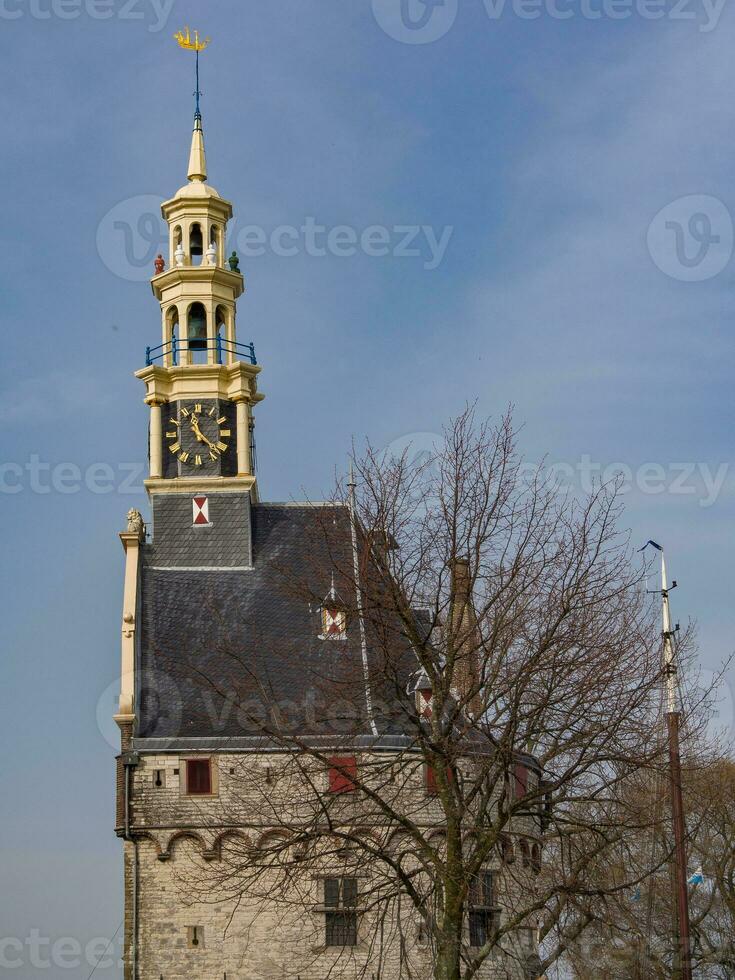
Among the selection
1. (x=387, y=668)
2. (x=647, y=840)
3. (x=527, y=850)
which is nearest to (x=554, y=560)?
(x=387, y=668)

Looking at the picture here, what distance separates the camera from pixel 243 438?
2143 inches

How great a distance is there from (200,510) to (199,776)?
989 cm

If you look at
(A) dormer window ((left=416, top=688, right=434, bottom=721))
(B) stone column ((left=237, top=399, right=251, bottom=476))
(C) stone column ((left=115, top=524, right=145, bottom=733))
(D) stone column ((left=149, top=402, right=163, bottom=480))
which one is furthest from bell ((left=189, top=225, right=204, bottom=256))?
(A) dormer window ((left=416, top=688, right=434, bottom=721))

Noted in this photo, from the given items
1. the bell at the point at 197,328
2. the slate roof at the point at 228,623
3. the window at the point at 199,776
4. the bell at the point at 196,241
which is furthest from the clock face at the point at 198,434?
the window at the point at 199,776

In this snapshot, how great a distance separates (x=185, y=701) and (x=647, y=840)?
1408cm

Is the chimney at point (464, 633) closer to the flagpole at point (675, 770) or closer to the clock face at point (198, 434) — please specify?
the flagpole at point (675, 770)

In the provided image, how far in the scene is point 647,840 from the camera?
4256cm

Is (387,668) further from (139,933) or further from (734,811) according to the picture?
(734,811)

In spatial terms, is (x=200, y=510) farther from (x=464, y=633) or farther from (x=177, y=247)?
(x=464, y=633)

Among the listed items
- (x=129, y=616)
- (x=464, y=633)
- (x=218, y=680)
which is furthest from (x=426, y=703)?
(x=464, y=633)

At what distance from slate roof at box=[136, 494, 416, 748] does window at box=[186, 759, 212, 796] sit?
1.81ft

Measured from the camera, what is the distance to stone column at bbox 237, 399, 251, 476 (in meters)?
54.0

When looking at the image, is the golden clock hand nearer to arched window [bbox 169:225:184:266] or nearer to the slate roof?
the slate roof

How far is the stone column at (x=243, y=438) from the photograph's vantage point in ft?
177
